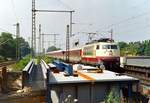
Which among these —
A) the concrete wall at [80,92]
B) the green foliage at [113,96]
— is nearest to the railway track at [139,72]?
the green foliage at [113,96]

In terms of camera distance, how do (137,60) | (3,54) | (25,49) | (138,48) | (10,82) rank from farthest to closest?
(25,49) → (3,54) → (138,48) → (137,60) → (10,82)

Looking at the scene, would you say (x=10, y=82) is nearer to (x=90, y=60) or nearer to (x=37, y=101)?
(x=37, y=101)

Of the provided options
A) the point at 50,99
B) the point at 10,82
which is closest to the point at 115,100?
the point at 50,99

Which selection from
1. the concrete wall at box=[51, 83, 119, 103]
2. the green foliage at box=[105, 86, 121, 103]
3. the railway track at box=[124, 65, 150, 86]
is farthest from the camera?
the railway track at box=[124, 65, 150, 86]

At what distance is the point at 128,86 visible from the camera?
48.6 feet

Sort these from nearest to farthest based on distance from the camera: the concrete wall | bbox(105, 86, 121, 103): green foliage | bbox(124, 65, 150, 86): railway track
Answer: bbox(105, 86, 121, 103): green foliage, the concrete wall, bbox(124, 65, 150, 86): railway track

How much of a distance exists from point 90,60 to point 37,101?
24398mm

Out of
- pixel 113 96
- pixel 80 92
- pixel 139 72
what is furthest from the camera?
pixel 139 72

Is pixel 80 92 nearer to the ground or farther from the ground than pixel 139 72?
farther from the ground

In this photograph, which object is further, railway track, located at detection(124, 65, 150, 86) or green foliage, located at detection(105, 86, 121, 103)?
railway track, located at detection(124, 65, 150, 86)

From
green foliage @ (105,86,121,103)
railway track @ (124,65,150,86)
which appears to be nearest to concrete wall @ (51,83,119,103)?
green foliage @ (105,86,121,103)

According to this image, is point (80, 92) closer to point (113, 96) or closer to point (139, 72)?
point (113, 96)

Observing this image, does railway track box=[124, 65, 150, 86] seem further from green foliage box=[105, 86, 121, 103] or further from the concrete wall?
the concrete wall

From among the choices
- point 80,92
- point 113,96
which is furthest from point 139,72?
point 113,96
